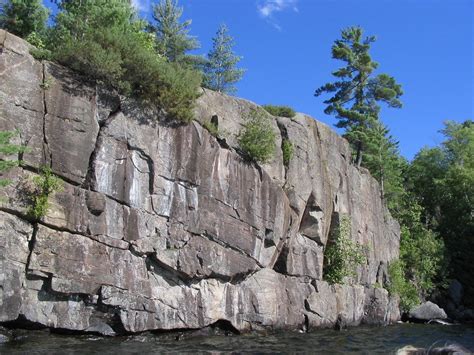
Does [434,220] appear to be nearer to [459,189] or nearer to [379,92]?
[459,189]

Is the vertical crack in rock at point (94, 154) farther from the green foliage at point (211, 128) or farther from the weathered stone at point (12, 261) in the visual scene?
the green foliage at point (211, 128)

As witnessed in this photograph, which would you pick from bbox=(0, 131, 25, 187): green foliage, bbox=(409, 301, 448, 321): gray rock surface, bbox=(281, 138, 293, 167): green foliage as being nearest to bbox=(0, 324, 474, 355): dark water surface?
bbox=(0, 131, 25, 187): green foliage

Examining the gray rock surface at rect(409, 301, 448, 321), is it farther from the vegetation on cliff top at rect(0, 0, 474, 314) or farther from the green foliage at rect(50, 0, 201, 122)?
the green foliage at rect(50, 0, 201, 122)

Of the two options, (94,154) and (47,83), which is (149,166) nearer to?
(94,154)

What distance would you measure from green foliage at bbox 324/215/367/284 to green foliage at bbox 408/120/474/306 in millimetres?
17059

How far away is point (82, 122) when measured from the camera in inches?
671

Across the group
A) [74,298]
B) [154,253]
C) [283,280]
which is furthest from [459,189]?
[74,298]

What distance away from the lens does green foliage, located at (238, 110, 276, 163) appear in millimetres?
22188

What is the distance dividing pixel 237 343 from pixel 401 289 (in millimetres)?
19000

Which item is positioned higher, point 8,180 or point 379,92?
point 379,92

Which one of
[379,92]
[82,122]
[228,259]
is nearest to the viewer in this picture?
[82,122]

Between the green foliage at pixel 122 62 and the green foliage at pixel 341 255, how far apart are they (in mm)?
12203

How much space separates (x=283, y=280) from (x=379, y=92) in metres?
24.5

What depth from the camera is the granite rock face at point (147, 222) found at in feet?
50.5
